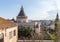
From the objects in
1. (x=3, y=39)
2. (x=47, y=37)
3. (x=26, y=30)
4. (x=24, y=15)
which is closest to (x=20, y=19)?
(x=24, y=15)

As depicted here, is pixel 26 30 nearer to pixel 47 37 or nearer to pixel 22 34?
pixel 22 34

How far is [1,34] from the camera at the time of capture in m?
11.7

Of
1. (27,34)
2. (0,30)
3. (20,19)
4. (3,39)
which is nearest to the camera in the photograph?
(0,30)

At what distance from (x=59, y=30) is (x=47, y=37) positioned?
16.1 meters

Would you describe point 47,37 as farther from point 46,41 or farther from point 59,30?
point 59,30

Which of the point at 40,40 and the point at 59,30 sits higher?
the point at 59,30

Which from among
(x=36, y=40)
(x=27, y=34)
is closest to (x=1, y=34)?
(x=36, y=40)

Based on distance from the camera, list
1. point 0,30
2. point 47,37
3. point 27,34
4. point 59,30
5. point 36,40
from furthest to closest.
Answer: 1. point 27,34
2. point 47,37
3. point 36,40
4. point 0,30
5. point 59,30

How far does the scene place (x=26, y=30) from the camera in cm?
2703

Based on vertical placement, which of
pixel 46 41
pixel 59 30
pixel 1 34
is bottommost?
pixel 46 41

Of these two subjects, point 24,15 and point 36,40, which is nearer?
point 36,40

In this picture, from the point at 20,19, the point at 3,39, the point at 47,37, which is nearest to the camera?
the point at 3,39

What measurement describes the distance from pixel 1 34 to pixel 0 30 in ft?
1.35

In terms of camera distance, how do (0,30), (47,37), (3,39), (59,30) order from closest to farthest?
1. (59,30)
2. (0,30)
3. (3,39)
4. (47,37)
